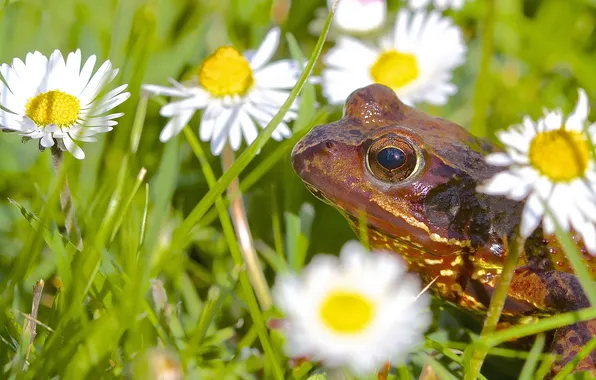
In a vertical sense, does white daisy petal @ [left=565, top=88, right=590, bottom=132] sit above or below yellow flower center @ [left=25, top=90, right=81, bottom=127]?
above

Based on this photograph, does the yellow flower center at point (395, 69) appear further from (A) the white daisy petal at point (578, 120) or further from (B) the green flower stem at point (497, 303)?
(B) the green flower stem at point (497, 303)

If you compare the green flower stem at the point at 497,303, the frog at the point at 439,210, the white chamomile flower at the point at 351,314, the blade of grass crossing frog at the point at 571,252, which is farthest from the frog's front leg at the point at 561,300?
the white chamomile flower at the point at 351,314

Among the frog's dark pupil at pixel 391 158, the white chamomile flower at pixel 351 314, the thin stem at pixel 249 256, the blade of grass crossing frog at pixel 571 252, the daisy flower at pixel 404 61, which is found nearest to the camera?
the white chamomile flower at pixel 351 314

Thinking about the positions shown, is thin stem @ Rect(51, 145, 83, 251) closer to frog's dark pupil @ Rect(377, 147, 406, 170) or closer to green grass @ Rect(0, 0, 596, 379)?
green grass @ Rect(0, 0, 596, 379)


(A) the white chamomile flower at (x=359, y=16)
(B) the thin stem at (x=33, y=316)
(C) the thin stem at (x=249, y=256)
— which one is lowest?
(B) the thin stem at (x=33, y=316)

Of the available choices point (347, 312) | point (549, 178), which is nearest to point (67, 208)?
point (347, 312)

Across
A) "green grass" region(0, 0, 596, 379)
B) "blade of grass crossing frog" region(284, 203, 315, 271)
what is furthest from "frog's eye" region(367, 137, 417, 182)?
"blade of grass crossing frog" region(284, 203, 315, 271)

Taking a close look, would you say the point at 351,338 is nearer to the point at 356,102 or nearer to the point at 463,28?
the point at 356,102

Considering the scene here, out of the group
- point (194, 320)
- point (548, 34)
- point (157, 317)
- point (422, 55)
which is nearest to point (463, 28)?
point (548, 34)

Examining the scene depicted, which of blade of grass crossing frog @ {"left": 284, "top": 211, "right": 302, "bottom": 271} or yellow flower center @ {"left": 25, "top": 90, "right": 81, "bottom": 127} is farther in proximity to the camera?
blade of grass crossing frog @ {"left": 284, "top": 211, "right": 302, "bottom": 271}
